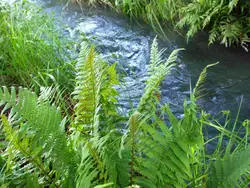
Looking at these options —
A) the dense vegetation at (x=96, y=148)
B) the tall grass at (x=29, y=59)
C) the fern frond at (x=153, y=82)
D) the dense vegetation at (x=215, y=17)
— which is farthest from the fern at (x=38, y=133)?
the dense vegetation at (x=215, y=17)

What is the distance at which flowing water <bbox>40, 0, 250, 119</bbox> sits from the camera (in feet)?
9.56

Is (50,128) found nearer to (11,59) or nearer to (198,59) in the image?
(11,59)

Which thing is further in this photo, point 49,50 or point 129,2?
point 129,2

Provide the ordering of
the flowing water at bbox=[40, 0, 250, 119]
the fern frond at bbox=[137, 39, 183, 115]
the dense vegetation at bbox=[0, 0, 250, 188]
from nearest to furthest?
the dense vegetation at bbox=[0, 0, 250, 188] < the fern frond at bbox=[137, 39, 183, 115] < the flowing water at bbox=[40, 0, 250, 119]

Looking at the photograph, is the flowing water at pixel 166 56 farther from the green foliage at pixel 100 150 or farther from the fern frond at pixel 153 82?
the green foliage at pixel 100 150

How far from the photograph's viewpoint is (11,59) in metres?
2.59

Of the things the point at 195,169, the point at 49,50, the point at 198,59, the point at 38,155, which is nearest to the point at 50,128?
the point at 38,155

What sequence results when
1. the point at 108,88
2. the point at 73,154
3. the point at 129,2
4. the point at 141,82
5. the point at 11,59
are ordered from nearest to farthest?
the point at 73,154 < the point at 108,88 < the point at 11,59 < the point at 141,82 < the point at 129,2

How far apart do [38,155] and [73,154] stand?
0.45ft

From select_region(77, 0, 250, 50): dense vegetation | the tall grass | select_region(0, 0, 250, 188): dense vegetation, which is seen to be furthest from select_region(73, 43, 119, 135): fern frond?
select_region(77, 0, 250, 50): dense vegetation

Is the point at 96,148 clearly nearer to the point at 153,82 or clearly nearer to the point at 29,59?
the point at 153,82

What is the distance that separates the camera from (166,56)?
12.0 ft

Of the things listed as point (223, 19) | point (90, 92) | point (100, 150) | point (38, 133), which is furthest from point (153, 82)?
point (223, 19)

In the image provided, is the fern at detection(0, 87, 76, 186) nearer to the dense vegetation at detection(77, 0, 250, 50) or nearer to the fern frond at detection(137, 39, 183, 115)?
the fern frond at detection(137, 39, 183, 115)
